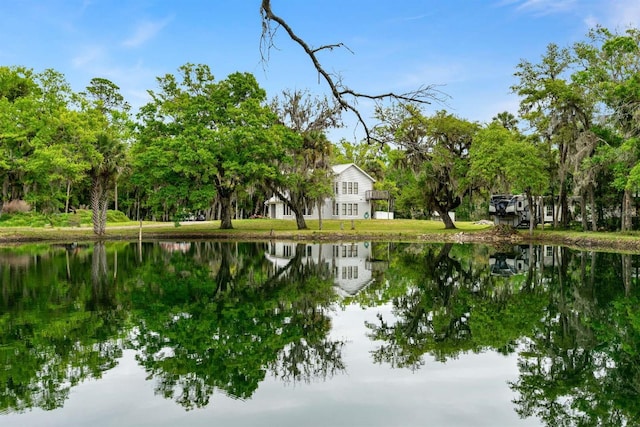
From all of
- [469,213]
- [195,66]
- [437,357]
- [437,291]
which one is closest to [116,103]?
[195,66]

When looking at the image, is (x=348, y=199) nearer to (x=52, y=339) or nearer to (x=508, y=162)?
(x=508, y=162)

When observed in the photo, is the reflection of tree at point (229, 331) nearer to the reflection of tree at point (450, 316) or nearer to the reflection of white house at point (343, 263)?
the reflection of white house at point (343, 263)

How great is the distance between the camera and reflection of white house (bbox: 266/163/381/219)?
58459 millimetres

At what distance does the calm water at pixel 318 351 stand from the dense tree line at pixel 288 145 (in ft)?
65.0

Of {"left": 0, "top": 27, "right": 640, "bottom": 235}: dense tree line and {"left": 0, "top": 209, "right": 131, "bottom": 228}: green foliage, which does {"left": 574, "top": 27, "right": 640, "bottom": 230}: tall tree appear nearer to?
{"left": 0, "top": 27, "right": 640, "bottom": 235}: dense tree line

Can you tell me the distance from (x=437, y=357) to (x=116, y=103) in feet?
232

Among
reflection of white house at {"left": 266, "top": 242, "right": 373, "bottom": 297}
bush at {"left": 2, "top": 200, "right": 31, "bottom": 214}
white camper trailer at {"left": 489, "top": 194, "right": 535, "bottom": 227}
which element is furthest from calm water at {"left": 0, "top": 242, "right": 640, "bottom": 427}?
bush at {"left": 2, "top": 200, "right": 31, "bottom": 214}

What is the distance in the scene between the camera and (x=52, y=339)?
9.02 metres

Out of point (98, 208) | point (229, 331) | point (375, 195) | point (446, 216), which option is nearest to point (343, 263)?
point (229, 331)

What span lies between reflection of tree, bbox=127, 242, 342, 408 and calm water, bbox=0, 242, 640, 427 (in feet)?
0.13

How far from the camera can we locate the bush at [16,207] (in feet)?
149

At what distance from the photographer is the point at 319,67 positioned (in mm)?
5246

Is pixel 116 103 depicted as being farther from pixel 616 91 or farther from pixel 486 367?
pixel 486 367

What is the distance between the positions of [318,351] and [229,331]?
1946mm
